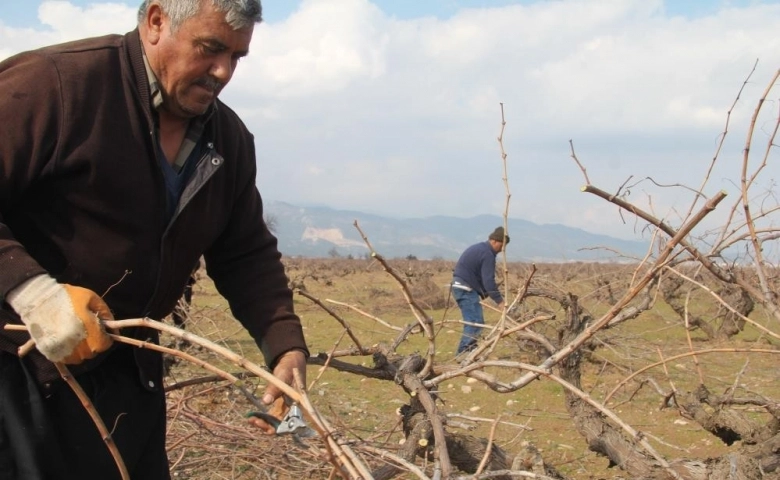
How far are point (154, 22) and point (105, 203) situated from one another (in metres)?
0.50

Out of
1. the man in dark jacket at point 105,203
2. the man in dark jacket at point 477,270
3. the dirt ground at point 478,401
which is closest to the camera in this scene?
the man in dark jacket at point 105,203

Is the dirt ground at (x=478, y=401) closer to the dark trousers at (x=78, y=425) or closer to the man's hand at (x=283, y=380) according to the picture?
the man's hand at (x=283, y=380)

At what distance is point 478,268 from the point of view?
844cm

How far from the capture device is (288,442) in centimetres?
402

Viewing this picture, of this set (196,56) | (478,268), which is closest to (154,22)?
(196,56)

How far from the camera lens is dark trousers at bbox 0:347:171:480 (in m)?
1.91

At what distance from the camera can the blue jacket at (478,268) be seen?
329 inches

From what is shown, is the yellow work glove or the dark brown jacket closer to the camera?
the yellow work glove

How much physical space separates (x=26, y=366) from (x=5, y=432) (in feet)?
0.56

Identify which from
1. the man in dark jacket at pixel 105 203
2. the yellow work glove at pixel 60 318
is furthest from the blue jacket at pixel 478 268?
the yellow work glove at pixel 60 318

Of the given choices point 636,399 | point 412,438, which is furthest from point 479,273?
point 412,438

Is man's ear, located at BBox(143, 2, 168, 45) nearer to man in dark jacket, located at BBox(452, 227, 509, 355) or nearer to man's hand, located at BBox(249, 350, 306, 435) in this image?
man's hand, located at BBox(249, 350, 306, 435)

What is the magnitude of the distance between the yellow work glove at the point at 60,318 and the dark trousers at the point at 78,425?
344 millimetres

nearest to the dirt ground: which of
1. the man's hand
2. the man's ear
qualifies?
the man's hand
